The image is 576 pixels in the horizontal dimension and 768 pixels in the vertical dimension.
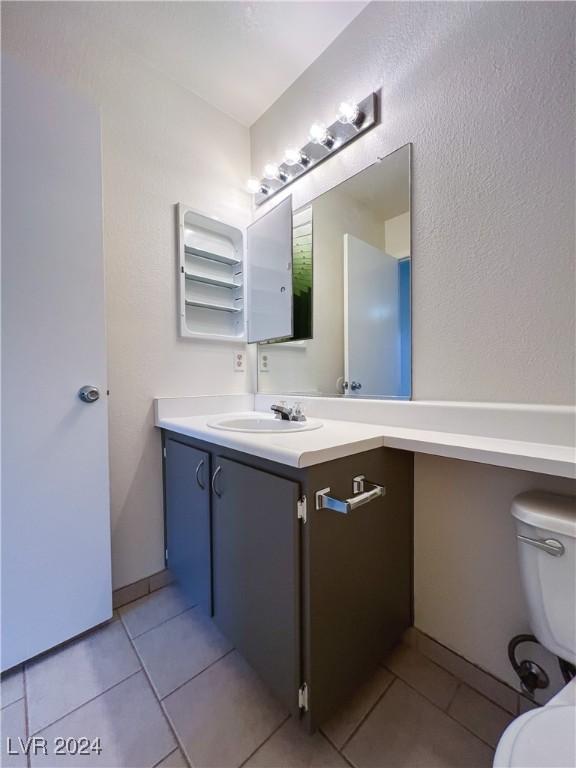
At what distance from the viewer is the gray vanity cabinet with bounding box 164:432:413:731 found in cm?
83

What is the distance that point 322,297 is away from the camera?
5.08ft

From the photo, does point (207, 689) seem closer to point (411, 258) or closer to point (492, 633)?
point (492, 633)

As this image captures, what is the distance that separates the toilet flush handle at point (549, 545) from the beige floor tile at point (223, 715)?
2.99 feet

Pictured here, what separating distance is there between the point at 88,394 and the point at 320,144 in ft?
5.04

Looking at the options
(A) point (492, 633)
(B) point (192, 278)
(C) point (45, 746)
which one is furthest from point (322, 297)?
(C) point (45, 746)

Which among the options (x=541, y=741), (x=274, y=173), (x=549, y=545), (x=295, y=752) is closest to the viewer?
(x=541, y=741)

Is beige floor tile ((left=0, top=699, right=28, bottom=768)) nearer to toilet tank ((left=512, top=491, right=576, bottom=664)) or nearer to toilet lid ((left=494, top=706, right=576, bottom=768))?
toilet lid ((left=494, top=706, right=576, bottom=768))

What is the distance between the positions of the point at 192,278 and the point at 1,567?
1447 millimetres

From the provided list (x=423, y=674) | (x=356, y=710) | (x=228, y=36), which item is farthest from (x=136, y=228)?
(x=423, y=674)

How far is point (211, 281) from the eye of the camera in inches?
70.4

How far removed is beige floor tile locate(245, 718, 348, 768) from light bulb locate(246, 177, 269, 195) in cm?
236

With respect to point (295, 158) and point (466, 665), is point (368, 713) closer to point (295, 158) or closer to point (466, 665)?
point (466, 665)

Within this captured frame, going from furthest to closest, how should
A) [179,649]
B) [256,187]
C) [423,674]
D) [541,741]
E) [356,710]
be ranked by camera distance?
[256,187], [179,649], [423,674], [356,710], [541,741]

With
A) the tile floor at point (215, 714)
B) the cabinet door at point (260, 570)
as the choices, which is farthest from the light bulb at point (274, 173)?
the tile floor at point (215, 714)
